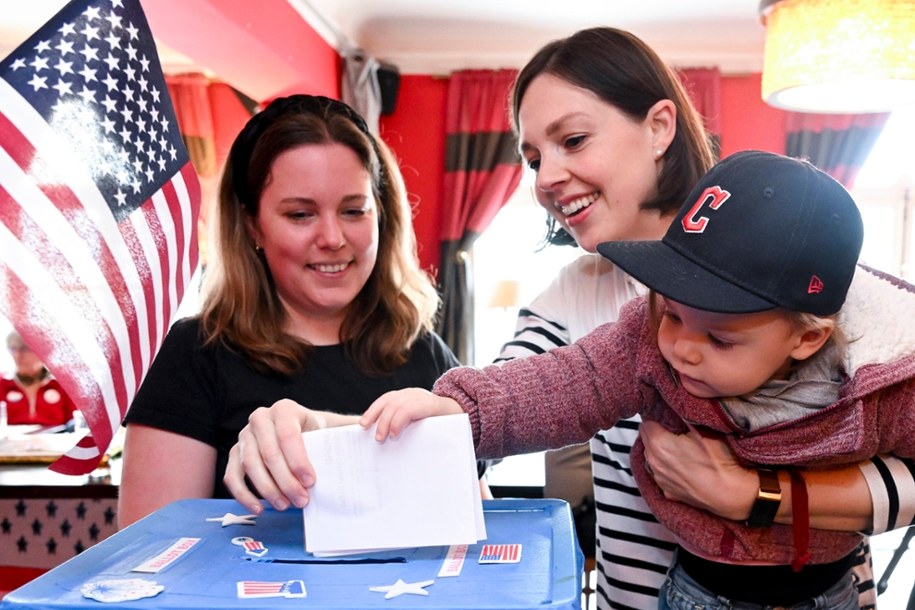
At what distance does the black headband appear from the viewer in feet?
4.75

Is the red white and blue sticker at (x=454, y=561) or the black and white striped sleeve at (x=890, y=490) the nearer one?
the red white and blue sticker at (x=454, y=561)

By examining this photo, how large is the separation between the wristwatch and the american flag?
3.08 ft

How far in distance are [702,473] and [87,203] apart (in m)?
1.00

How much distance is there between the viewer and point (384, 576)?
69 centimetres

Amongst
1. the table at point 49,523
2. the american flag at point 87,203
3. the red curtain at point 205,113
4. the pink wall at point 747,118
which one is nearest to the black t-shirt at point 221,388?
the american flag at point 87,203

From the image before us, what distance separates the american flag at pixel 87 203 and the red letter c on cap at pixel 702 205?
0.90m

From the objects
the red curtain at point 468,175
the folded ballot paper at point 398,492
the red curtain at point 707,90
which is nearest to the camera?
the folded ballot paper at point 398,492

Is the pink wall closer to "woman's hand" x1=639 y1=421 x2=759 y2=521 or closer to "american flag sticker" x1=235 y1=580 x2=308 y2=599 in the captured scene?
"woman's hand" x1=639 y1=421 x2=759 y2=521

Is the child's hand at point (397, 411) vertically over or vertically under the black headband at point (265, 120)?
under

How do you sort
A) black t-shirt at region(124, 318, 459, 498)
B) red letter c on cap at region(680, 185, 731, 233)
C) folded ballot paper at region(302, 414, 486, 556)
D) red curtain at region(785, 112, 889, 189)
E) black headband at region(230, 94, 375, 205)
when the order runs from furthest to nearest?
1. red curtain at region(785, 112, 889, 189)
2. black headband at region(230, 94, 375, 205)
3. black t-shirt at region(124, 318, 459, 498)
4. red letter c on cap at region(680, 185, 731, 233)
5. folded ballot paper at region(302, 414, 486, 556)

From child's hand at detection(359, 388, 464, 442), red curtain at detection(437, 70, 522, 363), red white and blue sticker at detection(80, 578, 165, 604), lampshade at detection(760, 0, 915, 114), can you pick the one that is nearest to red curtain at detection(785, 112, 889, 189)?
red curtain at detection(437, 70, 522, 363)

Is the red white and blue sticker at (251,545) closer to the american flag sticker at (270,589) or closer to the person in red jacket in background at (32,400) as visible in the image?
the american flag sticker at (270,589)

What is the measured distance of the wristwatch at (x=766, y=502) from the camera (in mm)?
914

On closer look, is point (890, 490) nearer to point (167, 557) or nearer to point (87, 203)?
point (167, 557)
